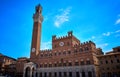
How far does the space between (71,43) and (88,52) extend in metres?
6.82

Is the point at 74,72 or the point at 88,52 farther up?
the point at 88,52

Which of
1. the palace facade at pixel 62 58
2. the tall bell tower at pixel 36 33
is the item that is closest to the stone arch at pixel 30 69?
the palace facade at pixel 62 58

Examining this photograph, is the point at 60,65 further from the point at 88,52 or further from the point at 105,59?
the point at 105,59

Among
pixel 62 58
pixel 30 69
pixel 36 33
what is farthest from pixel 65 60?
pixel 36 33

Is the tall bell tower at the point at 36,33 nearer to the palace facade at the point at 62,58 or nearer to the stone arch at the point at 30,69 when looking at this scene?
the palace facade at the point at 62,58

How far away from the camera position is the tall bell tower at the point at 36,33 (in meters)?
45.7

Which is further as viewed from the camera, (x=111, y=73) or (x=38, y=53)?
(x=38, y=53)

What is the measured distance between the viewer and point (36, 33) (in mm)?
47406

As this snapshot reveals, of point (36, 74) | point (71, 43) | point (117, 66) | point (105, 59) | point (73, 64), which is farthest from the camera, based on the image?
point (36, 74)

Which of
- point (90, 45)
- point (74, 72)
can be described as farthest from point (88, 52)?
point (74, 72)

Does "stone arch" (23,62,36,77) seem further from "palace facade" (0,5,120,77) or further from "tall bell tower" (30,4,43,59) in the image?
"tall bell tower" (30,4,43,59)

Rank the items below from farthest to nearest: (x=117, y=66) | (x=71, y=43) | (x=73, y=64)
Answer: (x=71, y=43) → (x=73, y=64) → (x=117, y=66)

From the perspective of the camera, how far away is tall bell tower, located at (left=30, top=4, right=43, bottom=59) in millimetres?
45656

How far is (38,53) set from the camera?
45656mm
